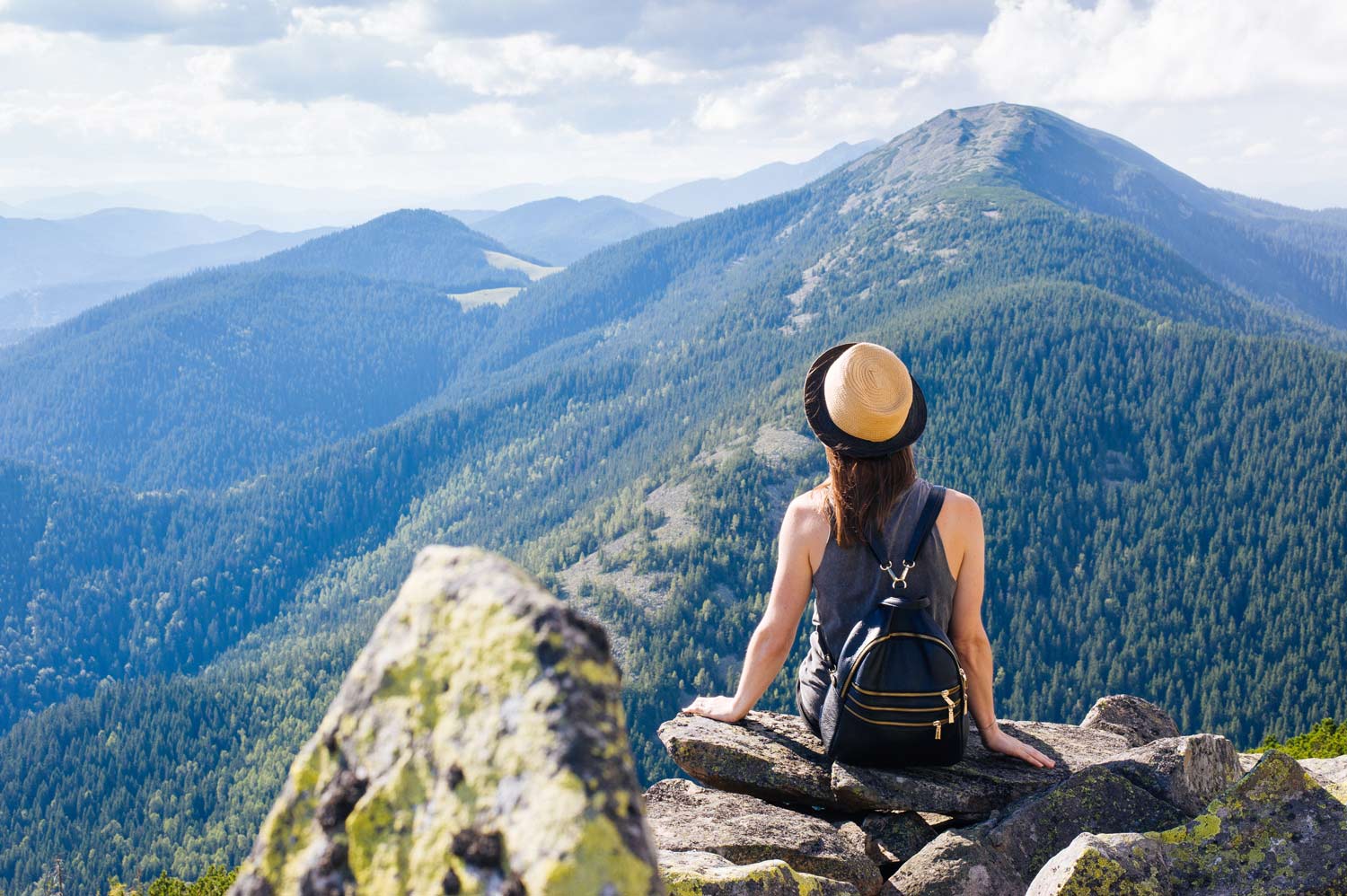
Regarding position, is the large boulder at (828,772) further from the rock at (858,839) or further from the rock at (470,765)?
the rock at (470,765)

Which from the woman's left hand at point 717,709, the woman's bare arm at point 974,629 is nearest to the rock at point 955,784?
the woman's bare arm at point 974,629

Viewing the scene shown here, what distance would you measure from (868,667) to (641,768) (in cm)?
17043

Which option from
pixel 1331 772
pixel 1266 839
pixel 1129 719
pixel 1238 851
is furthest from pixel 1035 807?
pixel 1129 719

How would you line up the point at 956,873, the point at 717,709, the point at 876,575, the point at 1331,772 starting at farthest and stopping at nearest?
the point at 717,709
the point at 1331,772
the point at 876,575
the point at 956,873

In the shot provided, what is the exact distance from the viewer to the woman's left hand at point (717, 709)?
1099 cm

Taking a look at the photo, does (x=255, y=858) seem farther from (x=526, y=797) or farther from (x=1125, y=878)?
(x=1125, y=878)

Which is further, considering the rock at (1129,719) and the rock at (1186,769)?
the rock at (1129,719)

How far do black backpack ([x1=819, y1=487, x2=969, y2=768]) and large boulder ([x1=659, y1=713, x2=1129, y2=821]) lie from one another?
31cm

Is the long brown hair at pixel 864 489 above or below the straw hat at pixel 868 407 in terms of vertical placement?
below

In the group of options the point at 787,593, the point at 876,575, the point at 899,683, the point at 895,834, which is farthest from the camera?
the point at 895,834

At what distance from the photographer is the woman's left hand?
1099 centimetres

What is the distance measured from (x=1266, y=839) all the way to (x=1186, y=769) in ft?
6.64

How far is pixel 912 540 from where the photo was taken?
357 inches

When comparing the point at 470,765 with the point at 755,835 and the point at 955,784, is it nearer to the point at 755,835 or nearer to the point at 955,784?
the point at 755,835
